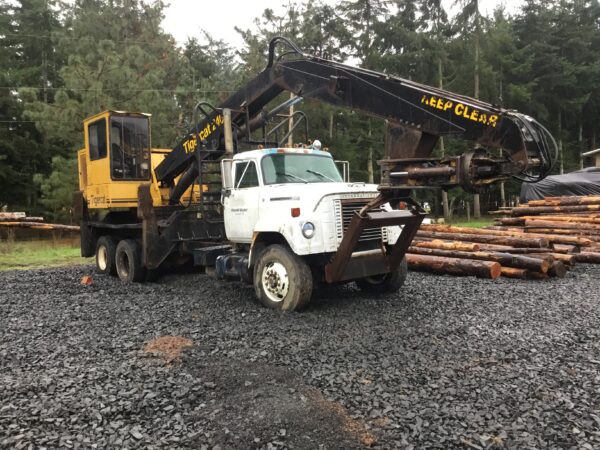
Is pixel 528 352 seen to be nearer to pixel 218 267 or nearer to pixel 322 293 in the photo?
pixel 322 293

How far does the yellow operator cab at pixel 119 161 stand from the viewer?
10.9 m

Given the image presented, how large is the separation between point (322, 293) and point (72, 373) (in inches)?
176

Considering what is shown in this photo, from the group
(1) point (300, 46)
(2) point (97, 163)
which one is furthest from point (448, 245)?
(1) point (300, 46)

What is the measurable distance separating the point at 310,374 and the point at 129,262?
6915 millimetres

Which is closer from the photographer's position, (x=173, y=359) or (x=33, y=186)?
(x=173, y=359)

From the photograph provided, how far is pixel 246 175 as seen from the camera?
8.38 meters

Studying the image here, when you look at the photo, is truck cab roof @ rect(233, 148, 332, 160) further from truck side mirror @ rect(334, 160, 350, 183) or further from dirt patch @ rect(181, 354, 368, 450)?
dirt patch @ rect(181, 354, 368, 450)

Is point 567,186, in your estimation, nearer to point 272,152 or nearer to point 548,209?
point 548,209

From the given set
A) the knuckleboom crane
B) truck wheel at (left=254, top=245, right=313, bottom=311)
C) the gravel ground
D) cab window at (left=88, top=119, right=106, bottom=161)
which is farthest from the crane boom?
cab window at (left=88, top=119, right=106, bottom=161)

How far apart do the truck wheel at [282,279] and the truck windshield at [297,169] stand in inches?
50.3

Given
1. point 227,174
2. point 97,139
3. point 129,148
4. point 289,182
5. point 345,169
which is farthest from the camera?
point 97,139

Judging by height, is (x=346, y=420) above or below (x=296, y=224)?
below

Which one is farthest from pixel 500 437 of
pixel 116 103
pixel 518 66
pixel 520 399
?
pixel 518 66

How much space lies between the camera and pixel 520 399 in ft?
14.3
